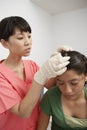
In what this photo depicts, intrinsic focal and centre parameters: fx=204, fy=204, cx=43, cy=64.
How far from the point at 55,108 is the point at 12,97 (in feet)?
0.82

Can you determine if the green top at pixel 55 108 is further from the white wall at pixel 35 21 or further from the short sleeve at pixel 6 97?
the white wall at pixel 35 21

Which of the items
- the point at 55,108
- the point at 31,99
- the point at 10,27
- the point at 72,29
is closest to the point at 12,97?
the point at 31,99

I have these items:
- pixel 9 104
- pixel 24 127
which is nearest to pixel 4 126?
pixel 24 127

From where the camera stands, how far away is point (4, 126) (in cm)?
122

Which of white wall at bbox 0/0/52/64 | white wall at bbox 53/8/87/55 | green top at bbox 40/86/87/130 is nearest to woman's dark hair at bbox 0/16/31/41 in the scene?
green top at bbox 40/86/87/130

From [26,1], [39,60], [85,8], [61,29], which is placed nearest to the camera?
[26,1]

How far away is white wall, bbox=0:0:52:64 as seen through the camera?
7.06 feet

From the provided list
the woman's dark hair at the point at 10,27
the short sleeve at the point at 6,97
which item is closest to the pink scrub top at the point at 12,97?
the short sleeve at the point at 6,97

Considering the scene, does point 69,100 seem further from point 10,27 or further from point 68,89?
point 10,27

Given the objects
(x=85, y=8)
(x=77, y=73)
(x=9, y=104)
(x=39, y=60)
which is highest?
(x=85, y=8)

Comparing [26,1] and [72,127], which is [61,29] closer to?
[26,1]

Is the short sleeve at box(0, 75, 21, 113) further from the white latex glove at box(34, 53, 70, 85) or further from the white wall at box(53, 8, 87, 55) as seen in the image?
the white wall at box(53, 8, 87, 55)

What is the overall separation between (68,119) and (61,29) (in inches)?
84.4

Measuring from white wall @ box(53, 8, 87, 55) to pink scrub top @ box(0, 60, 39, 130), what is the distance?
1790mm
